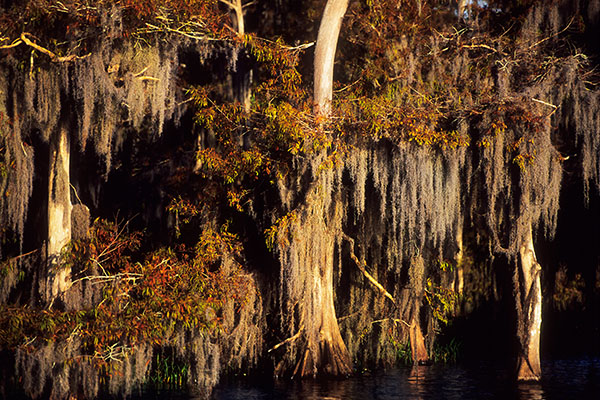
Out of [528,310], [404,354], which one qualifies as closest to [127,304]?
[528,310]

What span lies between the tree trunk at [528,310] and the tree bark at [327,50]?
437 centimetres

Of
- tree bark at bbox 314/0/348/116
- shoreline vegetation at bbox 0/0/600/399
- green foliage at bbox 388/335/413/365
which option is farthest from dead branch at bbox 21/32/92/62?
green foliage at bbox 388/335/413/365

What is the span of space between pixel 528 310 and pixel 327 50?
19.2 feet

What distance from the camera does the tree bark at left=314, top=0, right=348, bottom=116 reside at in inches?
651

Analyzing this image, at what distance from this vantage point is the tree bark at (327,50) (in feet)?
54.3

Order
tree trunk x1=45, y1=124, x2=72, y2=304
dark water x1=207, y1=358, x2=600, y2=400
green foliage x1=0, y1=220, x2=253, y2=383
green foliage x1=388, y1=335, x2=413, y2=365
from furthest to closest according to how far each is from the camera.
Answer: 1. green foliage x1=388, y1=335, x2=413, y2=365
2. tree trunk x1=45, y1=124, x2=72, y2=304
3. dark water x1=207, y1=358, x2=600, y2=400
4. green foliage x1=0, y1=220, x2=253, y2=383

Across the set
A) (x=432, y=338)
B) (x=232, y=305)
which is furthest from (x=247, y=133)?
(x=432, y=338)

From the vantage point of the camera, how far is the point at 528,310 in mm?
15078

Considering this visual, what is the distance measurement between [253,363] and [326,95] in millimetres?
5303

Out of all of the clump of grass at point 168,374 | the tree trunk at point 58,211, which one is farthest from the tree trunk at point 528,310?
the tree trunk at point 58,211

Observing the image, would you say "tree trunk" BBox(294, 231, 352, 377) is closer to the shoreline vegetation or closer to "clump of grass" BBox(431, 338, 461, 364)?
the shoreline vegetation

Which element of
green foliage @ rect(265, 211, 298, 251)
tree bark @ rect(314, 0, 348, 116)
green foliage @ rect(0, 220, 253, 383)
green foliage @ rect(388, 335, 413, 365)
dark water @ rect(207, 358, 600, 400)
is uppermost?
tree bark @ rect(314, 0, 348, 116)

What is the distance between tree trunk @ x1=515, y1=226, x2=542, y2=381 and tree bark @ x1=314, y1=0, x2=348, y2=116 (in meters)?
4.37

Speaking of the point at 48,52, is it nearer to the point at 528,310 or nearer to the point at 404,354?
the point at 528,310
